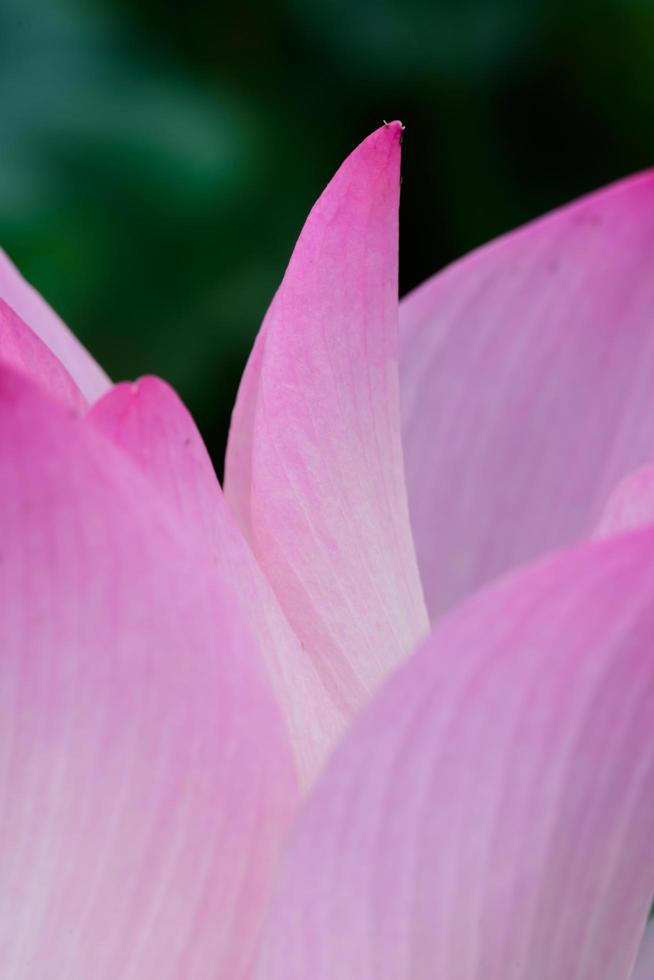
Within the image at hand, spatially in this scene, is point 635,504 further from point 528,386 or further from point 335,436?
point 528,386

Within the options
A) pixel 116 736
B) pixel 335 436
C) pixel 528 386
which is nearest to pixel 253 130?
pixel 528 386

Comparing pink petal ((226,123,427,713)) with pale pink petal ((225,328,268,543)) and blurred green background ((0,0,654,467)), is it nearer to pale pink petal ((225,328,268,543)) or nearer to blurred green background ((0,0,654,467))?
pale pink petal ((225,328,268,543))

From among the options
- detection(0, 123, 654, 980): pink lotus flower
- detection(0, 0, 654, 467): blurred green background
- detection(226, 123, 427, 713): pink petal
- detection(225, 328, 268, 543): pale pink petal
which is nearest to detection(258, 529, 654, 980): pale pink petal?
detection(0, 123, 654, 980): pink lotus flower

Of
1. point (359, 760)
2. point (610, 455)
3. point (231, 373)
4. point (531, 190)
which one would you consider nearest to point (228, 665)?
point (359, 760)

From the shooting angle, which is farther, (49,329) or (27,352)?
(49,329)

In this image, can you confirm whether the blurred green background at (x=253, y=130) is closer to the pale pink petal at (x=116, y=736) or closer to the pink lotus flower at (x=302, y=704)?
the pink lotus flower at (x=302, y=704)

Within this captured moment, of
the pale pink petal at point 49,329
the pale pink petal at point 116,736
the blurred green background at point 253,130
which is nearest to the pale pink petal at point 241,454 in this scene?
the pale pink petal at point 49,329
